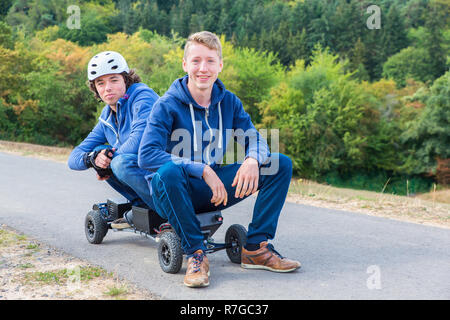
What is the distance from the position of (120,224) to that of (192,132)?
1367 millimetres

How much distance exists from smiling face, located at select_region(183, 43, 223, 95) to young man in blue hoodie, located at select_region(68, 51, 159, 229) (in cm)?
73

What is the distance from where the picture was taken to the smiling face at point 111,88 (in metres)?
4.64

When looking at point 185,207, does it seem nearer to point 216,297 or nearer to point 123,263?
point 216,297

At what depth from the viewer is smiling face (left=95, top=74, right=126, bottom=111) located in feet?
15.2

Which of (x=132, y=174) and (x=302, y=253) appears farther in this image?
(x=302, y=253)

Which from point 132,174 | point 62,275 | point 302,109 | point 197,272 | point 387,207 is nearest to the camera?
point 197,272

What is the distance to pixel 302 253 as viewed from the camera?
4586 millimetres

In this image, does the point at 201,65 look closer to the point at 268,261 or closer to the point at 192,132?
the point at 192,132

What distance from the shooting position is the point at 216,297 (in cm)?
337

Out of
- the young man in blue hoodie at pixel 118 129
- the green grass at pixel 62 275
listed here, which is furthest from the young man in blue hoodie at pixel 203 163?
the green grass at pixel 62 275

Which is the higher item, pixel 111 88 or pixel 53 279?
pixel 111 88

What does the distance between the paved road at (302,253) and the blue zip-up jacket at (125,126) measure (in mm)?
933

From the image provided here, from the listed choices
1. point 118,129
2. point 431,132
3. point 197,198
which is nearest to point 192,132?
point 197,198

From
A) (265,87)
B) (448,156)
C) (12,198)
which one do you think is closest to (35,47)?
(265,87)
